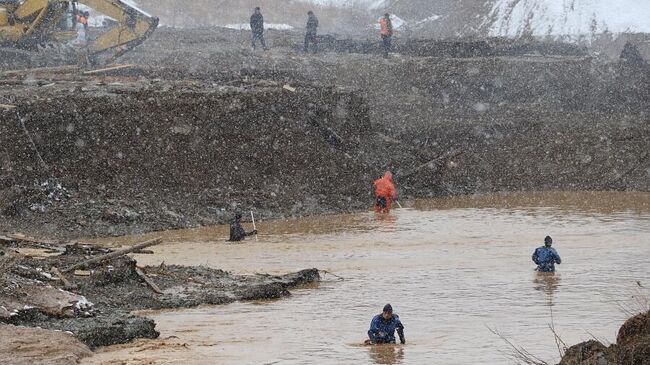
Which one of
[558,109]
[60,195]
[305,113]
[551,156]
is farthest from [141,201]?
[558,109]

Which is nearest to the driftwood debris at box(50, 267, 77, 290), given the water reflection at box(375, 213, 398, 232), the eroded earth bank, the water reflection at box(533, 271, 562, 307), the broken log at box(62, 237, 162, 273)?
the eroded earth bank

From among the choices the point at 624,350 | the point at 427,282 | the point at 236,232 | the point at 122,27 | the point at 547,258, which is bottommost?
the point at 427,282

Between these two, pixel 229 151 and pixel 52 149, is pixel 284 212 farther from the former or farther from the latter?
pixel 52 149

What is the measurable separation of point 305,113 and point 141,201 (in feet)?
22.6

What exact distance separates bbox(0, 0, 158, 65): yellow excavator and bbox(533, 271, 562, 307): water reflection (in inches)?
783

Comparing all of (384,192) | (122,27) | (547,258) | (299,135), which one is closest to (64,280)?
(547,258)

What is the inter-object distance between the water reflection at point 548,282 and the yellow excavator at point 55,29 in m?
19.9

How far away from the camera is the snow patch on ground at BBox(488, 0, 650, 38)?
51.4m

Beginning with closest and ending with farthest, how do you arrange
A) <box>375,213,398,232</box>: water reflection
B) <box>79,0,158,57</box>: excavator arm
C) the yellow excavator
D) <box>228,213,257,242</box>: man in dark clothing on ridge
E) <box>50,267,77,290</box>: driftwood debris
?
1. <box>50,267,77,290</box>: driftwood debris
2. <box>228,213,257,242</box>: man in dark clothing on ridge
3. <box>375,213,398,232</box>: water reflection
4. the yellow excavator
5. <box>79,0,158,57</box>: excavator arm

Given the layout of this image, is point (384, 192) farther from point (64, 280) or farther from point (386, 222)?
point (64, 280)

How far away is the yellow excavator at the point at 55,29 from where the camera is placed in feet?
118

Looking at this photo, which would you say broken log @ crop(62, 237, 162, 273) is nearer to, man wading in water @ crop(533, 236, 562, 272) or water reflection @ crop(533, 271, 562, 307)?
water reflection @ crop(533, 271, 562, 307)

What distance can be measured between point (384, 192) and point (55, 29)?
14675 millimetres

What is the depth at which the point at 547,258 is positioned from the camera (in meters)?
20.8
